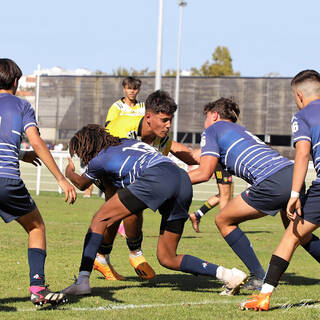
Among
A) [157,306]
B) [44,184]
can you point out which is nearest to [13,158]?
[157,306]

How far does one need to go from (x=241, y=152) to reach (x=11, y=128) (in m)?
2.27

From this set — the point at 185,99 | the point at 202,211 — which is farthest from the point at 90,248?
the point at 185,99

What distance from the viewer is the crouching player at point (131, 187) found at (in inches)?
252

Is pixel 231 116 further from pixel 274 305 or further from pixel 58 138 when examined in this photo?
pixel 58 138

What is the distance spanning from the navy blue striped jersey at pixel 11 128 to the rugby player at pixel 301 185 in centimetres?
211

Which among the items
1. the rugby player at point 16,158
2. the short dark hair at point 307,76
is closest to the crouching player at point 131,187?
the rugby player at point 16,158

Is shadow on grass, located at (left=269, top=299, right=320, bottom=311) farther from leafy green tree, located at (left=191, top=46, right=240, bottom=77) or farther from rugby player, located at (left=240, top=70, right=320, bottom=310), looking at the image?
leafy green tree, located at (left=191, top=46, right=240, bottom=77)

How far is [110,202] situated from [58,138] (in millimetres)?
56705

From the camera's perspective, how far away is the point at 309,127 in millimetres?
5895

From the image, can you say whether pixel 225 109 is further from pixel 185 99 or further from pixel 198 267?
pixel 185 99

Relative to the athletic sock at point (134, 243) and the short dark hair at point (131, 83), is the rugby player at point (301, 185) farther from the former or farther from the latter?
the short dark hair at point (131, 83)

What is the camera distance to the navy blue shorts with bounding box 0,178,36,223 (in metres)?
5.67

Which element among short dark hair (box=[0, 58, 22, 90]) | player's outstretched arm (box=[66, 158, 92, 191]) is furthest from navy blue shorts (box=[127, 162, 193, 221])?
short dark hair (box=[0, 58, 22, 90])

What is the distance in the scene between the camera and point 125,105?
1080 cm
